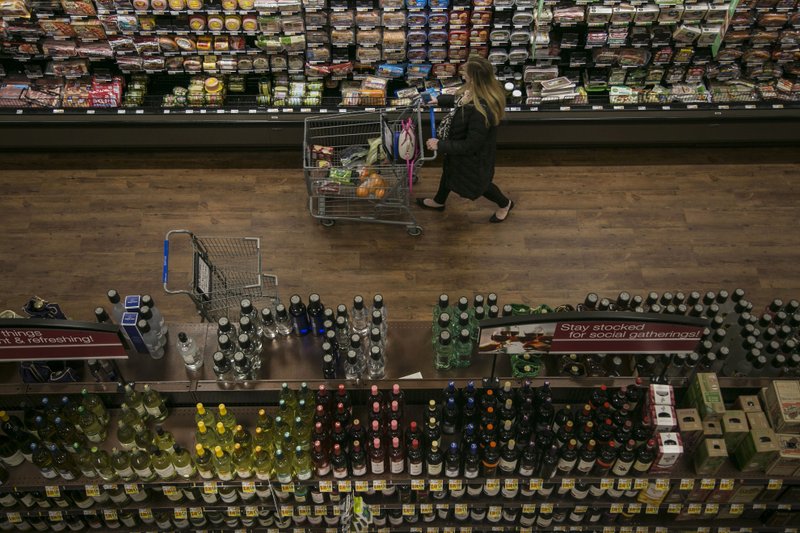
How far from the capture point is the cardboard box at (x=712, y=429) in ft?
12.3

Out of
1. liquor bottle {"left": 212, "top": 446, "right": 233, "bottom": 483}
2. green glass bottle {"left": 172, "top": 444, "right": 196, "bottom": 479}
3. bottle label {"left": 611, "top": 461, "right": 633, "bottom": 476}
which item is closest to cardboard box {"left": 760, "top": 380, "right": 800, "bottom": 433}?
bottle label {"left": 611, "top": 461, "right": 633, "bottom": 476}

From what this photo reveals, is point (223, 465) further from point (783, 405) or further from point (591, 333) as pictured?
point (783, 405)

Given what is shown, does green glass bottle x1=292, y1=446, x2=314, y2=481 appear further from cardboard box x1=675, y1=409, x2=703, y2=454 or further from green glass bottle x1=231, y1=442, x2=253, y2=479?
cardboard box x1=675, y1=409, x2=703, y2=454

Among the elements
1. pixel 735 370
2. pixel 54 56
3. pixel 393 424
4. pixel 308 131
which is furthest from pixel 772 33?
pixel 54 56

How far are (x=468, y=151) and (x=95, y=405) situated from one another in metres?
3.23

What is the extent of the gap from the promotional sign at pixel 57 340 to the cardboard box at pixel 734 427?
3.27 metres

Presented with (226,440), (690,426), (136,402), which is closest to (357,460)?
(226,440)

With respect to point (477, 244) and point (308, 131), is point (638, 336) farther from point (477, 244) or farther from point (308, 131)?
point (308, 131)

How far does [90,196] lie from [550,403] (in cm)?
497

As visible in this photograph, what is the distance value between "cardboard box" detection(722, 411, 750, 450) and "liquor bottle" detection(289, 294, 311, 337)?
2.44m

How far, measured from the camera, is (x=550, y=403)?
3.76 meters

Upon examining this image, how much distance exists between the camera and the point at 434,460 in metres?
3.66

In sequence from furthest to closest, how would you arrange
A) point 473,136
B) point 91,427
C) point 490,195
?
point 490,195, point 473,136, point 91,427

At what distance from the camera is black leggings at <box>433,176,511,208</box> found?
244 inches
